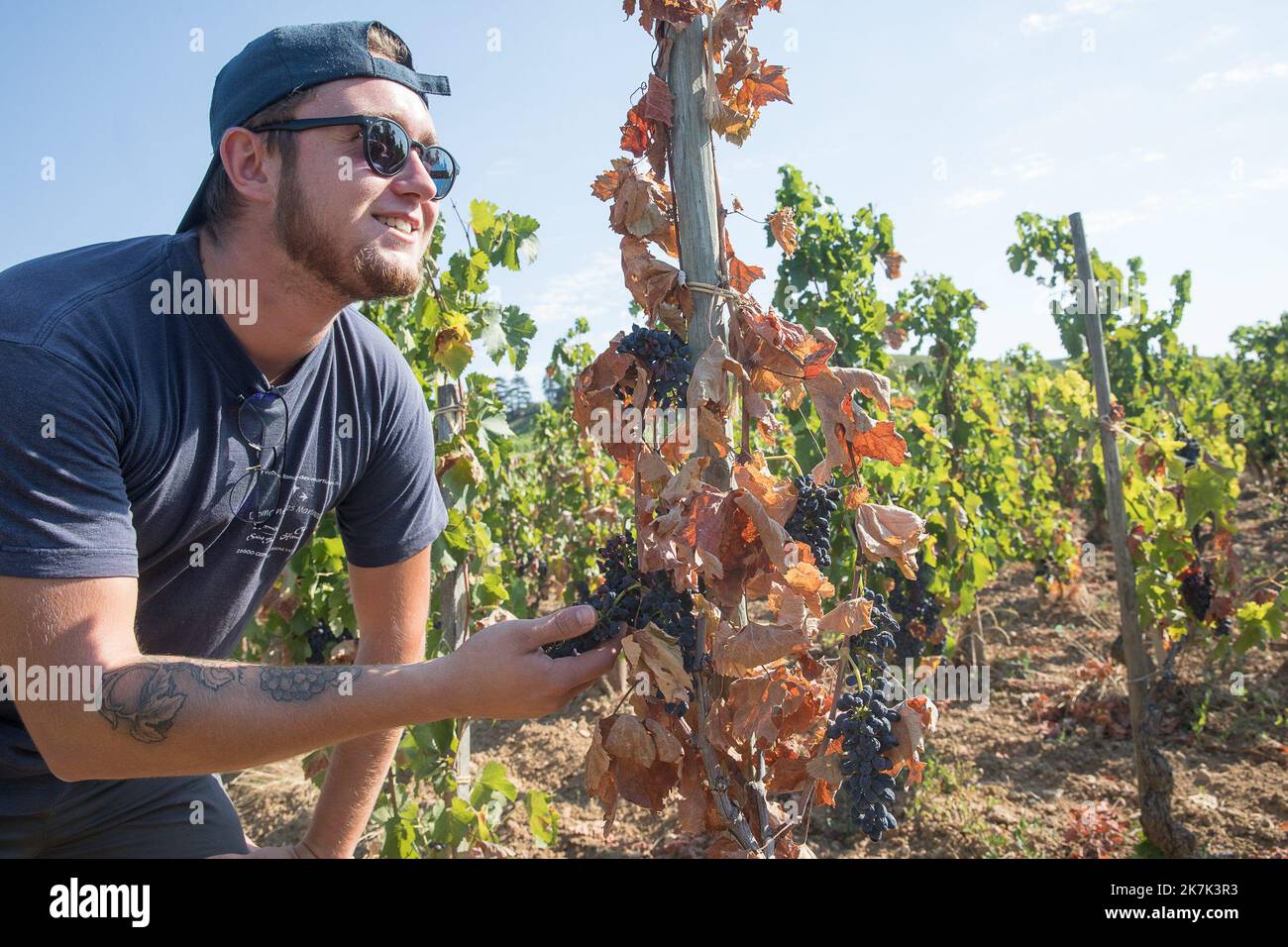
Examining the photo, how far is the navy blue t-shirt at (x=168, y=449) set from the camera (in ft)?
4.76

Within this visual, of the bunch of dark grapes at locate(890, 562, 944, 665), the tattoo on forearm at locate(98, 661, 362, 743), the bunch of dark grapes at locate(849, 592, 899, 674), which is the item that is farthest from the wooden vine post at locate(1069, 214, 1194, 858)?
the tattoo on forearm at locate(98, 661, 362, 743)

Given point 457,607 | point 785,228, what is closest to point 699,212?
point 785,228

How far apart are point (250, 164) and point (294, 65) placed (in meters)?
0.23

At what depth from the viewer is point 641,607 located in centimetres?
175

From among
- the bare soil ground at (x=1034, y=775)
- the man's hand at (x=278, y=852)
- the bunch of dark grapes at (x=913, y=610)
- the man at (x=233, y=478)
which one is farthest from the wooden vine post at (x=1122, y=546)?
the man's hand at (x=278, y=852)

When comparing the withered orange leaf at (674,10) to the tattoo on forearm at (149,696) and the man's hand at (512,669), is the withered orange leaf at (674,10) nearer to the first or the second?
the man's hand at (512,669)

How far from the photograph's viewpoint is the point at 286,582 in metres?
4.06

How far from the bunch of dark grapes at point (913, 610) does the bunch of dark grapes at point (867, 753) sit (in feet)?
12.2

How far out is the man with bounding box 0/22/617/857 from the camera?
146 cm

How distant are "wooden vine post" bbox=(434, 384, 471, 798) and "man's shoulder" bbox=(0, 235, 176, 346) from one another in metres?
2.07

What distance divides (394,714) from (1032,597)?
9553 mm
